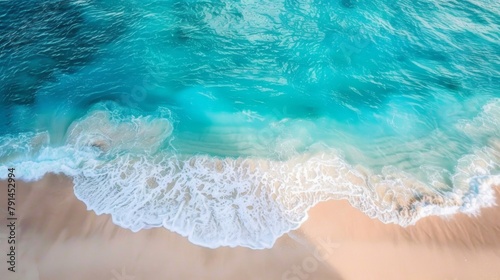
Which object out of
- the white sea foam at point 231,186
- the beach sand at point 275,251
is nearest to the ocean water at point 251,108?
the white sea foam at point 231,186

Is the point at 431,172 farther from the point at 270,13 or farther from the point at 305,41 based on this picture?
the point at 270,13

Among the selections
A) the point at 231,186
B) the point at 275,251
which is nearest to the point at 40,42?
the point at 231,186

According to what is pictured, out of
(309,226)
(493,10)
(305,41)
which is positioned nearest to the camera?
(309,226)

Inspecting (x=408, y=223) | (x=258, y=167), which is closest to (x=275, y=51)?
(x=258, y=167)

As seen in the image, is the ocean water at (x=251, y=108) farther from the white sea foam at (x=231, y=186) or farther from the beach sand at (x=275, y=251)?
the beach sand at (x=275, y=251)

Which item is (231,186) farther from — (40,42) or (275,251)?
(40,42)

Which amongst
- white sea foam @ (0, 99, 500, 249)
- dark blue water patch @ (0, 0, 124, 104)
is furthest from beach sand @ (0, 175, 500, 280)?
dark blue water patch @ (0, 0, 124, 104)

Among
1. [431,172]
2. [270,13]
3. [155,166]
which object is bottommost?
[155,166]
